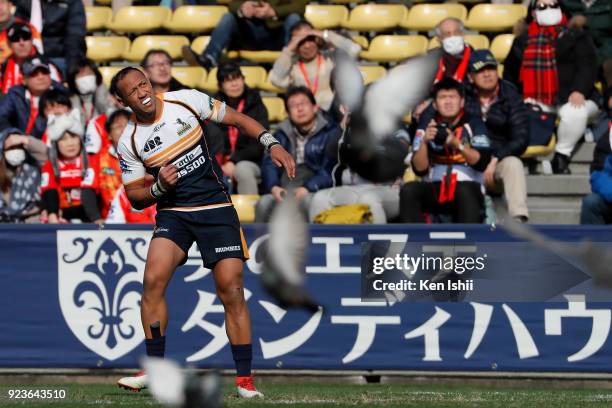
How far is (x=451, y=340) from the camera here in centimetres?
1040

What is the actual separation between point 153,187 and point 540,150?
641 cm

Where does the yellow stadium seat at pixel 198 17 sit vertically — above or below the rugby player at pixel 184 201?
above

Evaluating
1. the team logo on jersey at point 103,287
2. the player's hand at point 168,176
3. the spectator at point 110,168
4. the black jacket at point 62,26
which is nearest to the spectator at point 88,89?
the black jacket at point 62,26

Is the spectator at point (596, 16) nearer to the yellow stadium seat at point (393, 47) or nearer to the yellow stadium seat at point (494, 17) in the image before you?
the yellow stadium seat at point (494, 17)

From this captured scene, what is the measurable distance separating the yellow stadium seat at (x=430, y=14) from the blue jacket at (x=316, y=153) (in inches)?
145

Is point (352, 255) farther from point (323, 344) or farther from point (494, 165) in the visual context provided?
point (494, 165)

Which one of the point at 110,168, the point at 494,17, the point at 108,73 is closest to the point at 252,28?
the point at 108,73

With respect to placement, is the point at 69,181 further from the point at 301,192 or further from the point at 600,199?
the point at 600,199

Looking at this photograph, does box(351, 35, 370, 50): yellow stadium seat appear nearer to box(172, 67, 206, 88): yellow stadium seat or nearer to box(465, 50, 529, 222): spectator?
box(172, 67, 206, 88): yellow stadium seat

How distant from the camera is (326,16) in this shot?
1598 cm

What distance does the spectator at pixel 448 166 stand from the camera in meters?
11.5

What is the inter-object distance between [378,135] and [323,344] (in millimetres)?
1724

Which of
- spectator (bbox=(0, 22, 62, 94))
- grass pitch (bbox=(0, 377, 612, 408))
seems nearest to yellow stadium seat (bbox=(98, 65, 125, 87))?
spectator (bbox=(0, 22, 62, 94))

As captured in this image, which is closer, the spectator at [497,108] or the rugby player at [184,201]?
the rugby player at [184,201]
